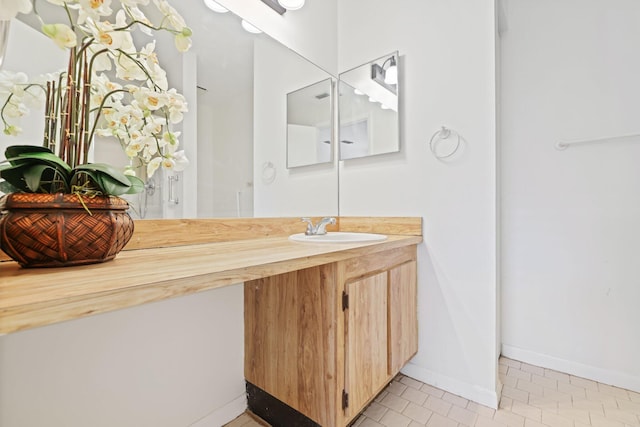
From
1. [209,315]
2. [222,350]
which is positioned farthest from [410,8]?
[222,350]

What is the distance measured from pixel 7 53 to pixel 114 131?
1.08 feet

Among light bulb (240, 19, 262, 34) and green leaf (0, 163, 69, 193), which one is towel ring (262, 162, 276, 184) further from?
green leaf (0, 163, 69, 193)

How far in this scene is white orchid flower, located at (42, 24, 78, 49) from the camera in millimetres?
561

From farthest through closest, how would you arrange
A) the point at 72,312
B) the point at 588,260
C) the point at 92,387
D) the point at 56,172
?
the point at 588,260 < the point at 92,387 < the point at 56,172 < the point at 72,312

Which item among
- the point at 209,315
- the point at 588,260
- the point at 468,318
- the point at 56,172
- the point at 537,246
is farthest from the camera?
the point at 537,246

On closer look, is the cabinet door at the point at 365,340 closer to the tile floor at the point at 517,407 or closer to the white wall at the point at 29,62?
the tile floor at the point at 517,407

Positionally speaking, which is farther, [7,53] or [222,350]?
[222,350]

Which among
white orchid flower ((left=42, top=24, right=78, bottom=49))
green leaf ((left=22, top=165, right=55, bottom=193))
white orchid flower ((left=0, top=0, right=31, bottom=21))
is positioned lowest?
green leaf ((left=22, top=165, right=55, bottom=193))

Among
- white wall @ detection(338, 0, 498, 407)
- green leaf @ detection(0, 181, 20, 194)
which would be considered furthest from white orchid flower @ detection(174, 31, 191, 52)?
white wall @ detection(338, 0, 498, 407)

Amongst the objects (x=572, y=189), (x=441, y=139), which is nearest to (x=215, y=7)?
(x=441, y=139)

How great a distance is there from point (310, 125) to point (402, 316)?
1.28m

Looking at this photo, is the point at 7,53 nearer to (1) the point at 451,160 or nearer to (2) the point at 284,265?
(2) the point at 284,265

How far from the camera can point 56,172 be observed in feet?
2.15

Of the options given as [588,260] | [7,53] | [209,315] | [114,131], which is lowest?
[209,315]
